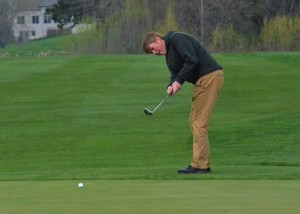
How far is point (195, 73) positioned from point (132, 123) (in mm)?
7710

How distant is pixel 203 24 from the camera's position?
146 ft

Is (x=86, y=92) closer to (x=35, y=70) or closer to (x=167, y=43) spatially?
(x=35, y=70)

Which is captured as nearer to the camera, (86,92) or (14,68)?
Answer: (86,92)

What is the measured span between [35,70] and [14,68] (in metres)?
1.14

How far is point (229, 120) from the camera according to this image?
18.5m

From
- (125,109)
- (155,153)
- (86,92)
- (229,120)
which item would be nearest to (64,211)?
(155,153)

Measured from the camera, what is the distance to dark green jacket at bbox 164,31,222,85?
10688mm

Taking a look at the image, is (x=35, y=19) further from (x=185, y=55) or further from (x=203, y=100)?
(x=185, y=55)

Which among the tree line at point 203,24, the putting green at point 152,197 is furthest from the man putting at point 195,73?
the tree line at point 203,24

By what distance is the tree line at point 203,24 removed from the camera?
4047 centimetres

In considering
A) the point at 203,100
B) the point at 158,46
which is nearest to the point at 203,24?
the point at 203,100

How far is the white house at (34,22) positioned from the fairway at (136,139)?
74.5 metres

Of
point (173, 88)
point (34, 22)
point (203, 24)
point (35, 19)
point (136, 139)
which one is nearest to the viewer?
point (173, 88)

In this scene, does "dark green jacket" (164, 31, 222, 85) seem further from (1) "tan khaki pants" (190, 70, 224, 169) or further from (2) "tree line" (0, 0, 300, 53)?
(2) "tree line" (0, 0, 300, 53)
